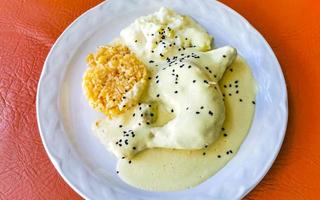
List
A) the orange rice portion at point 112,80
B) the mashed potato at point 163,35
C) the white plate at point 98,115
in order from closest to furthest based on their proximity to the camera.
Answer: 1. the white plate at point 98,115
2. the orange rice portion at point 112,80
3. the mashed potato at point 163,35

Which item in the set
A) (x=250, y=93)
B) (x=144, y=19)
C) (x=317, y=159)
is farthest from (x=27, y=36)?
(x=317, y=159)

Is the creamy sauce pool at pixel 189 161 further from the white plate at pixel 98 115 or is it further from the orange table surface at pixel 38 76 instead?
the orange table surface at pixel 38 76

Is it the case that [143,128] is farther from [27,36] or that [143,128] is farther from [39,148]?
[27,36]

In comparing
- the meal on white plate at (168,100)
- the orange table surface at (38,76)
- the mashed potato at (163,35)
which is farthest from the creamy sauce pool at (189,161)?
the mashed potato at (163,35)

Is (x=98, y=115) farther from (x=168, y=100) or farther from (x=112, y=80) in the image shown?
(x=168, y=100)

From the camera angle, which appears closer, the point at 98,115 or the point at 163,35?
the point at 98,115

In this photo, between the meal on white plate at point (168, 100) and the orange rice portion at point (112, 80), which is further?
the orange rice portion at point (112, 80)

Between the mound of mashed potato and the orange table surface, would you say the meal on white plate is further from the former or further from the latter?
the orange table surface

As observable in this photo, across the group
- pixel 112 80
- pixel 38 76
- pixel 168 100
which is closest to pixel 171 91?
pixel 168 100
